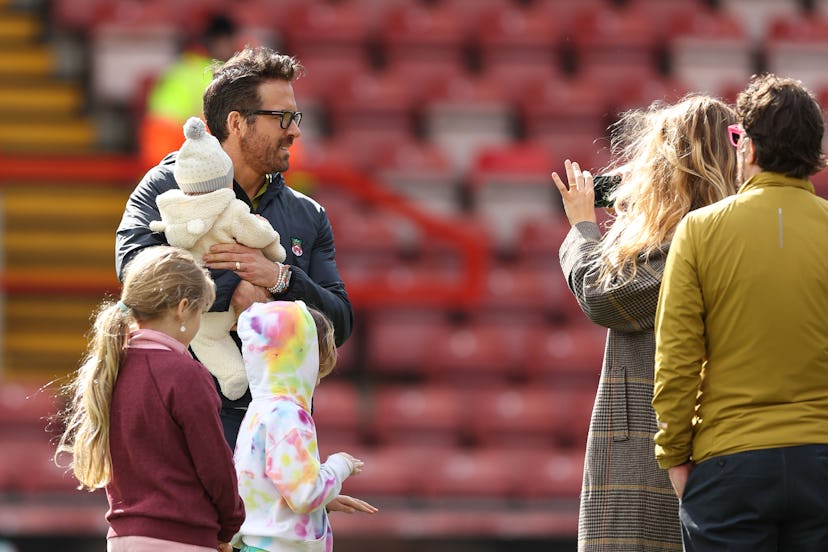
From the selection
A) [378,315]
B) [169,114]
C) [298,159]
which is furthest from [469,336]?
[169,114]

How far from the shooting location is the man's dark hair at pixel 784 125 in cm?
291

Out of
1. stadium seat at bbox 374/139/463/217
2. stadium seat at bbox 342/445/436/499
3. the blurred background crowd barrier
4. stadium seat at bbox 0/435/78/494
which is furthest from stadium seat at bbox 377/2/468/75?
stadium seat at bbox 0/435/78/494

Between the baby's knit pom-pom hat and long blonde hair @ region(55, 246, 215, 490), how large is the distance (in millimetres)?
206

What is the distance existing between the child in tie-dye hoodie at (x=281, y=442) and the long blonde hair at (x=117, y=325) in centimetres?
18

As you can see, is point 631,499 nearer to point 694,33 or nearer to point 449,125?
point 449,125

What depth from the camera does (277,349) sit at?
3.18 meters

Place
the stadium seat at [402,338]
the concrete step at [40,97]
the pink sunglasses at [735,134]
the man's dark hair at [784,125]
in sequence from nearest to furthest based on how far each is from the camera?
1. the man's dark hair at [784,125]
2. the pink sunglasses at [735,134]
3. the stadium seat at [402,338]
4. the concrete step at [40,97]

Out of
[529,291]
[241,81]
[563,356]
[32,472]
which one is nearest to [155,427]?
[241,81]

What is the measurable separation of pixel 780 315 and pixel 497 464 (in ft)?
14.3

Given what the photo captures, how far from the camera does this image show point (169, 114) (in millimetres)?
7273

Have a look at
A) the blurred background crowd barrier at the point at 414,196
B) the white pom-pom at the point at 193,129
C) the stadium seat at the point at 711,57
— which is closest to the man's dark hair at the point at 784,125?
the white pom-pom at the point at 193,129

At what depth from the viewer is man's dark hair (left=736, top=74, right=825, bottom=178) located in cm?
291

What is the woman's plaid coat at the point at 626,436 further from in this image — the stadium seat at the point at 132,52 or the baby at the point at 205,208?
the stadium seat at the point at 132,52

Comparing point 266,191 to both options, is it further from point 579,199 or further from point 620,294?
point 620,294
